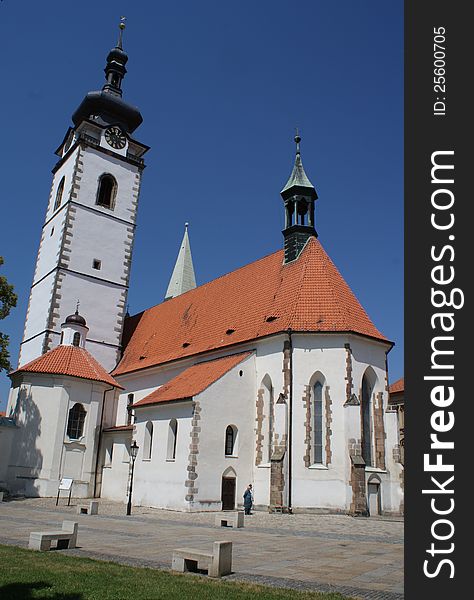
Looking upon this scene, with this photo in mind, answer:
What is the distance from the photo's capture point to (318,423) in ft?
72.3

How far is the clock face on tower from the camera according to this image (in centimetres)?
3675

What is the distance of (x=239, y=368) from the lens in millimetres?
23719

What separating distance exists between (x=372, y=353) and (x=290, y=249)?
6.98 metres

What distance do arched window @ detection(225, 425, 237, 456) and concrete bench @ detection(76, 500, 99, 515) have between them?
6.16 m

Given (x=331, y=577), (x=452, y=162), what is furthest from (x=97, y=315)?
(x=452, y=162)

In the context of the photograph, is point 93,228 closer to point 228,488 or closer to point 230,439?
point 230,439

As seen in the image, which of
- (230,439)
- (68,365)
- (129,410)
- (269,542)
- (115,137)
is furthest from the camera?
(115,137)

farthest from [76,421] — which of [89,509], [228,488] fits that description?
[89,509]

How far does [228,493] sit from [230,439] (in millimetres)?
2173

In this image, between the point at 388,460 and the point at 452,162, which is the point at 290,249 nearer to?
the point at 388,460

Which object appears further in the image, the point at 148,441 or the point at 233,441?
the point at 148,441

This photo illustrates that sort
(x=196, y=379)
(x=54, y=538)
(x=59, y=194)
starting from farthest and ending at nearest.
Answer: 1. (x=59, y=194)
2. (x=196, y=379)
3. (x=54, y=538)

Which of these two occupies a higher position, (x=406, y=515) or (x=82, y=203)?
(x=82, y=203)

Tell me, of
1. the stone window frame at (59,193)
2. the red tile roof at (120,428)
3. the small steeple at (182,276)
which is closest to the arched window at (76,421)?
the red tile roof at (120,428)
